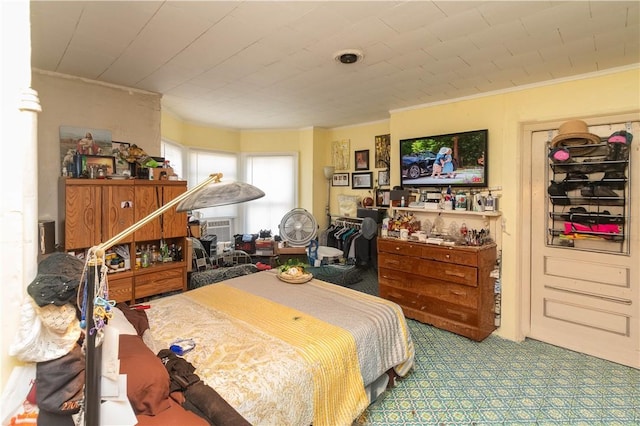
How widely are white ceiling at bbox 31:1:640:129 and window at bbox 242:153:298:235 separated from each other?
232cm

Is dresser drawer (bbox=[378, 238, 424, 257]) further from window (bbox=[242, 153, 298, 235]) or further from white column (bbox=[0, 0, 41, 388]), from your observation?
white column (bbox=[0, 0, 41, 388])

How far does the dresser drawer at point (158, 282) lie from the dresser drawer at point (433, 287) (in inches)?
89.9

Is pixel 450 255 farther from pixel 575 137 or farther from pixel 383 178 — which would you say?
pixel 383 178

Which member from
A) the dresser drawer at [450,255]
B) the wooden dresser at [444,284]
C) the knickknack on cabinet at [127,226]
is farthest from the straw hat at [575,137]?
the knickknack on cabinet at [127,226]

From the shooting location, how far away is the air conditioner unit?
5337 mm

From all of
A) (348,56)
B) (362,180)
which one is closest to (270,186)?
(362,180)

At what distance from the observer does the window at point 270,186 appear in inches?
227

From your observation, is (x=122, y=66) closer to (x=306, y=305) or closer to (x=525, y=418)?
(x=306, y=305)

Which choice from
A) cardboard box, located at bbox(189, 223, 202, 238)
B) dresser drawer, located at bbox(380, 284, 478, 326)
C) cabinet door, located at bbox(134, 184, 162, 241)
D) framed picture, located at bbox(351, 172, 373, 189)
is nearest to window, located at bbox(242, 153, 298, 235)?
framed picture, located at bbox(351, 172, 373, 189)

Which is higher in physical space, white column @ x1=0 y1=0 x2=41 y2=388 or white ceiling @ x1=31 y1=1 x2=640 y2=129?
white ceiling @ x1=31 y1=1 x2=640 y2=129

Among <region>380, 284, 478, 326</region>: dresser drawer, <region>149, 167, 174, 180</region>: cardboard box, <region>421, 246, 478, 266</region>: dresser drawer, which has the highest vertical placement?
<region>149, 167, 174, 180</region>: cardboard box

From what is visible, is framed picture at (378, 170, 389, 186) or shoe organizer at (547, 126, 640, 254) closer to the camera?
shoe organizer at (547, 126, 640, 254)

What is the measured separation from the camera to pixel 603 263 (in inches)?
111

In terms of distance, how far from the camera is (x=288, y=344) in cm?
179
